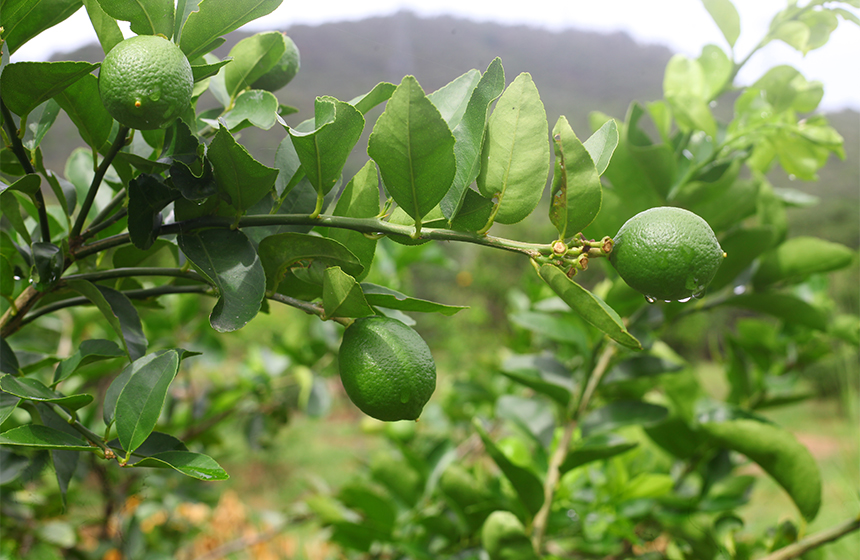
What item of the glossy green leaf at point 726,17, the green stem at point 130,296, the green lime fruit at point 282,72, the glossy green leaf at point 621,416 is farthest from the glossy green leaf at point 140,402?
the glossy green leaf at point 726,17

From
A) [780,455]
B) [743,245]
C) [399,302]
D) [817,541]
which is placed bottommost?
[817,541]

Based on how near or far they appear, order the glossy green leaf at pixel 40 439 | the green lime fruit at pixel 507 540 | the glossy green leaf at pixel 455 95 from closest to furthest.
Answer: the glossy green leaf at pixel 40 439, the glossy green leaf at pixel 455 95, the green lime fruit at pixel 507 540

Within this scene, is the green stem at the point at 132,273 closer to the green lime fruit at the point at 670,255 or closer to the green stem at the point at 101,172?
the green stem at the point at 101,172

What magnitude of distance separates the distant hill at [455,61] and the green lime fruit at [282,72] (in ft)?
0.23

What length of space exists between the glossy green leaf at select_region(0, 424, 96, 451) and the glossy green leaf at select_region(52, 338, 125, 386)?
91 millimetres

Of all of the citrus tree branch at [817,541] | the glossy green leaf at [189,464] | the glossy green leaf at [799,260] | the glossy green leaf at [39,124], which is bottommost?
the citrus tree branch at [817,541]

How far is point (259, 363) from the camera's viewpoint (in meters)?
1.63

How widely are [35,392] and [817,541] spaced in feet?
3.11

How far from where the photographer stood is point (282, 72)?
1.90 feet

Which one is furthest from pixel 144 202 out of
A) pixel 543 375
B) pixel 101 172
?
pixel 543 375

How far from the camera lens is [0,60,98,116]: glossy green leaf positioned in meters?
0.38

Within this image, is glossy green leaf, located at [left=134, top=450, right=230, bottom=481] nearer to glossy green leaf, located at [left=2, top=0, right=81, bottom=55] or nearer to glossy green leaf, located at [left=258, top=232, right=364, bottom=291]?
glossy green leaf, located at [left=258, top=232, right=364, bottom=291]

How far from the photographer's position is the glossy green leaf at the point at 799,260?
2.89ft

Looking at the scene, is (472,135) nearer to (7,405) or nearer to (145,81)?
(145,81)
